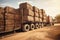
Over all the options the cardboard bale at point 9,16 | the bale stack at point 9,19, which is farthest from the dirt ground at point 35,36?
the cardboard bale at point 9,16

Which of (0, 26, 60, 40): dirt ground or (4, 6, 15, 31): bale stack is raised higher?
(4, 6, 15, 31): bale stack

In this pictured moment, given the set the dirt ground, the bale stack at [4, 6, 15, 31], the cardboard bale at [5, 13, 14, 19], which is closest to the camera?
the dirt ground

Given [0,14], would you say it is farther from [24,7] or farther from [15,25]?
[24,7]

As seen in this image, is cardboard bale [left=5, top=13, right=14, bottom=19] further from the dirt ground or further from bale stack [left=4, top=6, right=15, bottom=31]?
the dirt ground

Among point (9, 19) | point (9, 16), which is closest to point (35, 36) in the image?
point (9, 19)

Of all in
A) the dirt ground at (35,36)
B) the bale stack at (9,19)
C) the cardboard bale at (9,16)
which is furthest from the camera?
the cardboard bale at (9,16)

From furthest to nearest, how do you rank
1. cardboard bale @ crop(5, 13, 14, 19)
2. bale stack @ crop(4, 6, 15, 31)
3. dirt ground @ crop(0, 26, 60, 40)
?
cardboard bale @ crop(5, 13, 14, 19)
bale stack @ crop(4, 6, 15, 31)
dirt ground @ crop(0, 26, 60, 40)

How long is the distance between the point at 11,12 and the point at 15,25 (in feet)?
4.89

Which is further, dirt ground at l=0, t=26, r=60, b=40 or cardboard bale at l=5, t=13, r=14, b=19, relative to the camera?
cardboard bale at l=5, t=13, r=14, b=19

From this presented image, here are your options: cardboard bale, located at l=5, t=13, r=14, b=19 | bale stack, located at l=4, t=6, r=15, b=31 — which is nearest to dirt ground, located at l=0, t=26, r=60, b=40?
bale stack, located at l=4, t=6, r=15, b=31

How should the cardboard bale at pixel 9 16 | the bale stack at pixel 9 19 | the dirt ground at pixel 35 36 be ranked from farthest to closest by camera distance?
1. the cardboard bale at pixel 9 16
2. the bale stack at pixel 9 19
3. the dirt ground at pixel 35 36

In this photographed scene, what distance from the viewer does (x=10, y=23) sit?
9086 mm

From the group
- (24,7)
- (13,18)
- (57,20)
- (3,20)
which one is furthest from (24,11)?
(57,20)

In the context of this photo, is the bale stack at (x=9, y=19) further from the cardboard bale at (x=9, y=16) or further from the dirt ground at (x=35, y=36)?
the dirt ground at (x=35, y=36)
